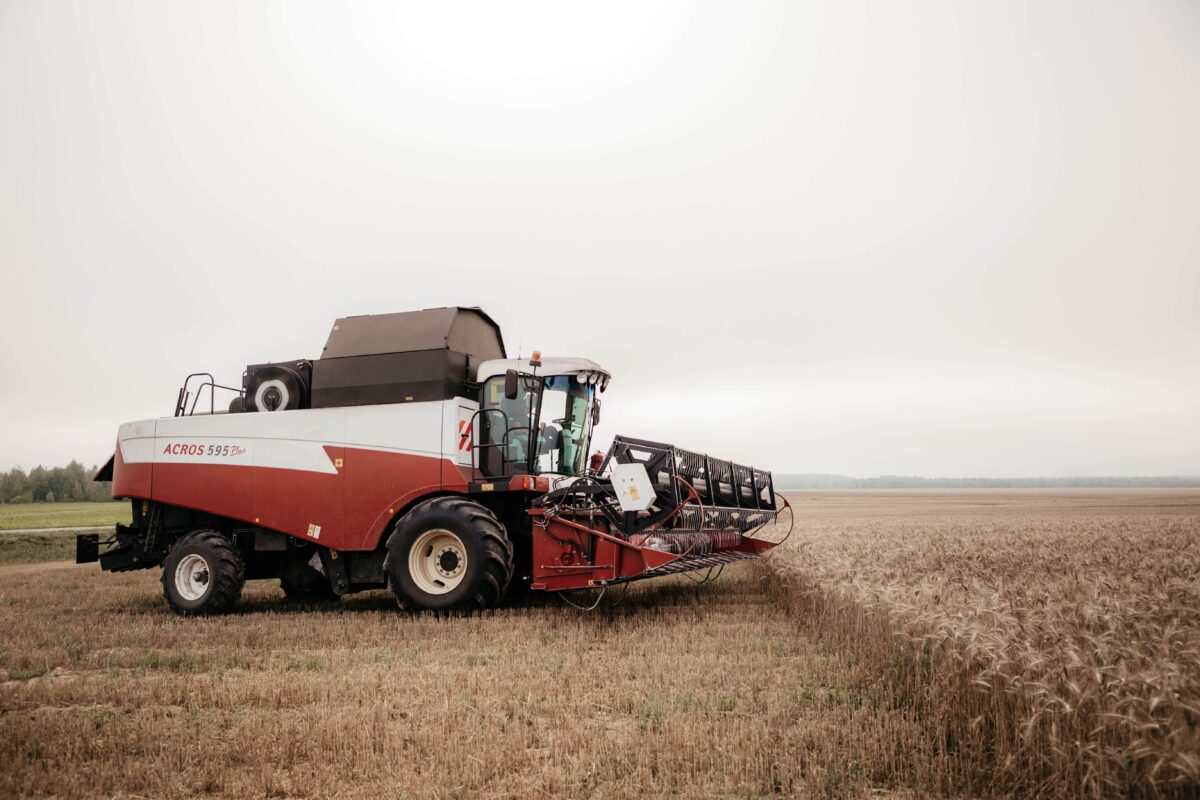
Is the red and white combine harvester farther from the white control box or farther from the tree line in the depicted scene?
the tree line

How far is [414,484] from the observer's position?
356 inches

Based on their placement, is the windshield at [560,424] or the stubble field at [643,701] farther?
the windshield at [560,424]

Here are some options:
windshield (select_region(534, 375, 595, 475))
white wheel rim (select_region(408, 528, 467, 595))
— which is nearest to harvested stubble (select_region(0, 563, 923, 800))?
white wheel rim (select_region(408, 528, 467, 595))

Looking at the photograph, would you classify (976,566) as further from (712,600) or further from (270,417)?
(270,417)

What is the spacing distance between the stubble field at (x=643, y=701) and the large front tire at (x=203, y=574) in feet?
3.56

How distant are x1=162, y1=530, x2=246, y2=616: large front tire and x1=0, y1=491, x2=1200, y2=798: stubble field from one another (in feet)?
3.56

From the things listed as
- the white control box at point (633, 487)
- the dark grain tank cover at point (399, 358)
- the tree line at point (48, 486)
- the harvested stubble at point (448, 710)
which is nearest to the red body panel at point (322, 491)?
the dark grain tank cover at point (399, 358)

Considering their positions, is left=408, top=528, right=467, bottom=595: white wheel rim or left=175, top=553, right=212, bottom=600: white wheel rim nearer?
left=408, top=528, right=467, bottom=595: white wheel rim

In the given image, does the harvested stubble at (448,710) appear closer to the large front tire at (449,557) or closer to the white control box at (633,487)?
the large front tire at (449,557)

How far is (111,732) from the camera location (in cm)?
467

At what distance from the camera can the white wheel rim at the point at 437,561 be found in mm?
8562

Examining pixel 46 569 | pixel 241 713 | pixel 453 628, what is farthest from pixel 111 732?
pixel 46 569

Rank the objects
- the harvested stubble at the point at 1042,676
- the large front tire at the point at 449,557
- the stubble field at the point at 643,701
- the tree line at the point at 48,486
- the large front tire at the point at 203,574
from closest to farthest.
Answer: the harvested stubble at the point at 1042,676, the stubble field at the point at 643,701, the large front tire at the point at 449,557, the large front tire at the point at 203,574, the tree line at the point at 48,486

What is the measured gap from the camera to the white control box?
789 centimetres
